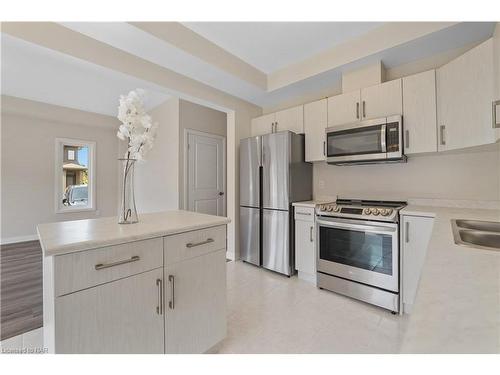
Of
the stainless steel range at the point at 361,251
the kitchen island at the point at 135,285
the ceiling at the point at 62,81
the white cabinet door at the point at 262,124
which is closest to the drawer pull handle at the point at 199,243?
the kitchen island at the point at 135,285

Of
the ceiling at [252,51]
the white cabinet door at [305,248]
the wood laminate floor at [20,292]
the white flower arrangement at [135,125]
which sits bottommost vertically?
the wood laminate floor at [20,292]

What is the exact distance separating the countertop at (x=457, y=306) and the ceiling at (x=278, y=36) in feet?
7.11

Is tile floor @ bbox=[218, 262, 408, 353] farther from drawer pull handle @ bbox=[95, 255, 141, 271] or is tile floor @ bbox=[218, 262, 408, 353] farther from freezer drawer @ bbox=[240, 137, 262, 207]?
freezer drawer @ bbox=[240, 137, 262, 207]

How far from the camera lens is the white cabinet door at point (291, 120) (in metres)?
2.92

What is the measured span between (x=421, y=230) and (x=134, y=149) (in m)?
2.25

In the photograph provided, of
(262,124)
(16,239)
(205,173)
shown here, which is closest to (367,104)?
(262,124)

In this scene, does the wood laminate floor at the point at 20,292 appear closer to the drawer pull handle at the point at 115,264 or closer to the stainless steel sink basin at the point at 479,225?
the drawer pull handle at the point at 115,264

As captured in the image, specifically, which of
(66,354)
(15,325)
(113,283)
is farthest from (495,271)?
(15,325)

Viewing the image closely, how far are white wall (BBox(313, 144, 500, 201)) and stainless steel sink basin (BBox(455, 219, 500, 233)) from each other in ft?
2.57

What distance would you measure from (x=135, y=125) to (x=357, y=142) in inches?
80.2

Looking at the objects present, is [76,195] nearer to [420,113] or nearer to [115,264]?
[115,264]

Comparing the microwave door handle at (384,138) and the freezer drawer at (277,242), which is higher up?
the microwave door handle at (384,138)

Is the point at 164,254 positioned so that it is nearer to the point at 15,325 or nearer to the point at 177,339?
the point at 177,339

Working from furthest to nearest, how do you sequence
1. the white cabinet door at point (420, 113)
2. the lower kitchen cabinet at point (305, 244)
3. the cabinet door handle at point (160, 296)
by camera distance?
the lower kitchen cabinet at point (305, 244) → the white cabinet door at point (420, 113) → the cabinet door handle at point (160, 296)
